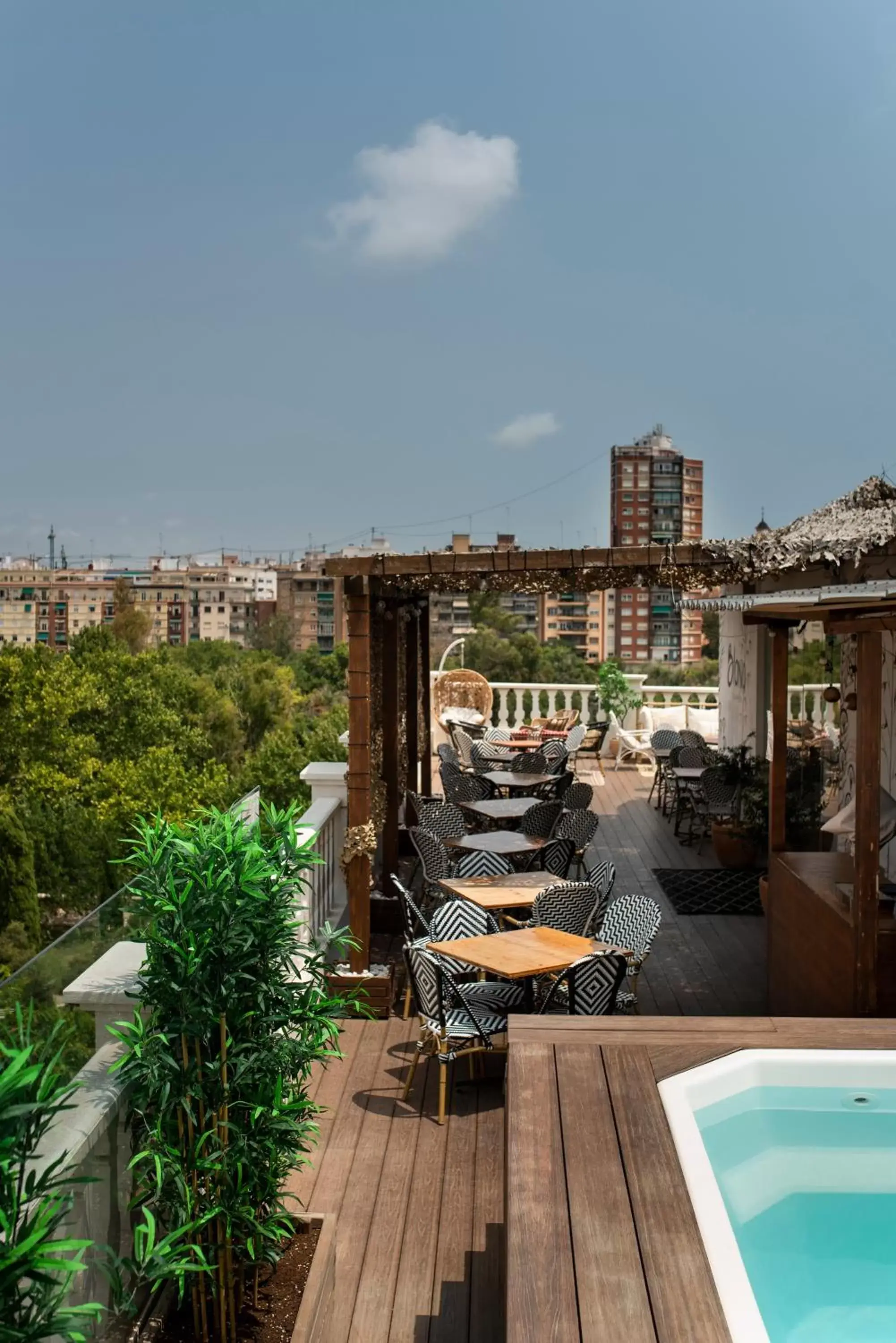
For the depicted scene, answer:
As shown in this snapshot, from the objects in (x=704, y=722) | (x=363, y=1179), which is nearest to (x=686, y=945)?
(x=363, y=1179)

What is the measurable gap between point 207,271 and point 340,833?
3362 inches

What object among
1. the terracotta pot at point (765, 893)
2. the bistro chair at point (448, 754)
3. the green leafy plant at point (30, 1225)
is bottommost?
the terracotta pot at point (765, 893)

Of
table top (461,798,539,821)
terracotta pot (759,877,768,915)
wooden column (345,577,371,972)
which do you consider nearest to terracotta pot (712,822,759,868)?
table top (461,798,539,821)

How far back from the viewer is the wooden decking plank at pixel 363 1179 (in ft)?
11.6

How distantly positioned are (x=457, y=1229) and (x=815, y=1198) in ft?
4.20

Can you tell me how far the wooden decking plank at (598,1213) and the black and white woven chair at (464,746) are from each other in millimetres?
7835

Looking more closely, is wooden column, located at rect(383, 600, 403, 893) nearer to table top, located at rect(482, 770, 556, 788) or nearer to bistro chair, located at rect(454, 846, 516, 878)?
bistro chair, located at rect(454, 846, 516, 878)

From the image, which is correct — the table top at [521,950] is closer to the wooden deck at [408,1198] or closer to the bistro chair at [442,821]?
the wooden deck at [408,1198]

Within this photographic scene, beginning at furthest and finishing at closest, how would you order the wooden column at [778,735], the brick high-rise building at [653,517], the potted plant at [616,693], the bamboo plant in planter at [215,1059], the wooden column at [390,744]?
the brick high-rise building at [653,517], the potted plant at [616,693], the wooden column at [390,744], the wooden column at [778,735], the bamboo plant in planter at [215,1059]

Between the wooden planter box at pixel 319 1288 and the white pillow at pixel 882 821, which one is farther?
the white pillow at pixel 882 821

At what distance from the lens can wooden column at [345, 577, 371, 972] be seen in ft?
20.1

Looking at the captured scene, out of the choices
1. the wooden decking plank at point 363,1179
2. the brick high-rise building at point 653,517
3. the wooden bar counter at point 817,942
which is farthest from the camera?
the brick high-rise building at point 653,517

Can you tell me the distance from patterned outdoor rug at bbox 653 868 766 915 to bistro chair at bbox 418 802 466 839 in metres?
1.69

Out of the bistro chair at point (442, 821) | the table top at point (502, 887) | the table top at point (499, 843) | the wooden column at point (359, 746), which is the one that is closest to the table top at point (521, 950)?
the table top at point (502, 887)
